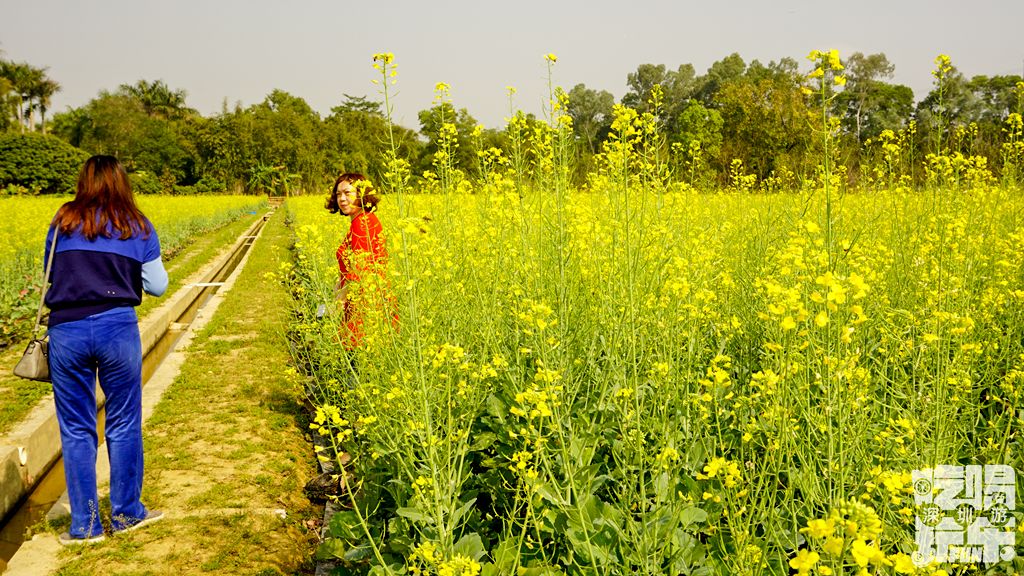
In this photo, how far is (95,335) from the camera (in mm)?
3373

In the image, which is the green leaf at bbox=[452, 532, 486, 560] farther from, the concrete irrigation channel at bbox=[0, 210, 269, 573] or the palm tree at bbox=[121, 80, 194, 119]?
the palm tree at bbox=[121, 80, 194, 119]

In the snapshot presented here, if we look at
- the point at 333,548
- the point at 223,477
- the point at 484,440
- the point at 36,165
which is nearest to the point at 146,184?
the point at 36,165

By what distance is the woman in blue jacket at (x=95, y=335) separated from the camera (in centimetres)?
336

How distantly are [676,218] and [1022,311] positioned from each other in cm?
214

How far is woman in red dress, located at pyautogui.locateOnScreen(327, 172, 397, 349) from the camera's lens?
134 inches

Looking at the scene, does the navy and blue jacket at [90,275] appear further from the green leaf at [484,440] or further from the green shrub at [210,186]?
the green shrub at [210,186]

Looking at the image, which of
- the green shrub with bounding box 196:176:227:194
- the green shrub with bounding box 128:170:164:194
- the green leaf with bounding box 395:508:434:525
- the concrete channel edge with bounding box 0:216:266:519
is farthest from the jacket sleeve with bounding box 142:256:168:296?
the green shrub with bounding box 196:176:227:194

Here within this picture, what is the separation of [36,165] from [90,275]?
43554mm

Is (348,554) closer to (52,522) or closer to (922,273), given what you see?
(52,522)

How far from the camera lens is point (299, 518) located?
3703mm

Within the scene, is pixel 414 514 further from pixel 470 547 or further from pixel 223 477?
pixel 223 477

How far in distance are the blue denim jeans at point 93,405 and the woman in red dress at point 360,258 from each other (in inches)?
45.2

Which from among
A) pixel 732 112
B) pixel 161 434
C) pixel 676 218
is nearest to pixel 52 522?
pixel 161 434

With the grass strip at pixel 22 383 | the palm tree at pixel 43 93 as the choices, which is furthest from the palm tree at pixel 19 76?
the grass strip at pixel 22 383
